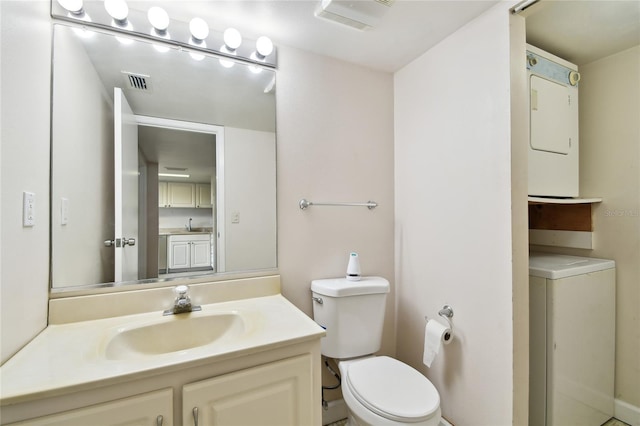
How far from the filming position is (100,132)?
3.99 ft

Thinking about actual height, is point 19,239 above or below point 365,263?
above

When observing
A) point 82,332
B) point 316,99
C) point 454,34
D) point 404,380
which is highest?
point 454,34

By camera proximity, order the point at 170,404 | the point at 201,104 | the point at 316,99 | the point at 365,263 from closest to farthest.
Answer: the point at 170,404, the point at 201,104, the point at 316,99, the point at 365,263

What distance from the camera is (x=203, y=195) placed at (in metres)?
1.39

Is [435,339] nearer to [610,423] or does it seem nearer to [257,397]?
[257,397]

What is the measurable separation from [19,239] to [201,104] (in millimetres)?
894

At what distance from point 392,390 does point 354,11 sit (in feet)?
5.50

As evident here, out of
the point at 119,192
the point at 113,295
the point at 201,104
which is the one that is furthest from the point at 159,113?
the point at 113,295

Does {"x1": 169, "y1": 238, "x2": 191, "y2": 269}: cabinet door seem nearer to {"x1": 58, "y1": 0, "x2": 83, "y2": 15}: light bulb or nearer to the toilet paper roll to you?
{"x1": 58, "y1": 0, "x2": 83, "y2": 15}: light bulb

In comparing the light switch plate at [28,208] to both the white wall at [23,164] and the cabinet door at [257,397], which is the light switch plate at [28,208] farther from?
the cabinet door at [257,397]

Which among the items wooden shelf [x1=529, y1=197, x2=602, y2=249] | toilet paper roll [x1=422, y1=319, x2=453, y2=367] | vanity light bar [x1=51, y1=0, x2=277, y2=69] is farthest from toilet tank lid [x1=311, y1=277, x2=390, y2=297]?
vanity light bar [x1=51, y1=0, x2=277, y2=69]

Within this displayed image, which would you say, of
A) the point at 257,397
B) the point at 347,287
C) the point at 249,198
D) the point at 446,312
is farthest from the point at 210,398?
the point at 446,312

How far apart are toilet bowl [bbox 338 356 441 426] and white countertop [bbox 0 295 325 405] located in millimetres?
437

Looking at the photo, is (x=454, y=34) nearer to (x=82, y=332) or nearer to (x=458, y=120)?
(x=458, y=120)
